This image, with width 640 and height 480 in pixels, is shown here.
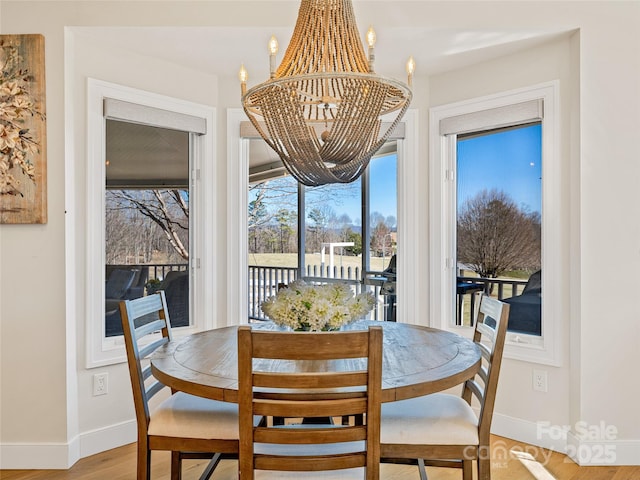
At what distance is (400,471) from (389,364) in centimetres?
113

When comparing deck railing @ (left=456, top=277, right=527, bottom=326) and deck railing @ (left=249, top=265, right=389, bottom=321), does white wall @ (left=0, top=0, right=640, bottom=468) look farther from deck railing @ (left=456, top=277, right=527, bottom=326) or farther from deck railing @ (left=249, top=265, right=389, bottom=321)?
deck railing @ (left=249, top=265, right=389, bottom=321)

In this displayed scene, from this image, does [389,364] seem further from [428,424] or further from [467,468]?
[467,468]

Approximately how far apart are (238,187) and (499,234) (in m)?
1.87

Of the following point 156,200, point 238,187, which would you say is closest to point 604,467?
point 238,187

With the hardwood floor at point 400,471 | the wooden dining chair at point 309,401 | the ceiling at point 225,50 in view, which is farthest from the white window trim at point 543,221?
the wooden dining chair at point 309,401

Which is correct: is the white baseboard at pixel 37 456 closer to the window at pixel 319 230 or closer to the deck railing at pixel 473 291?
the window at pixel 319 230

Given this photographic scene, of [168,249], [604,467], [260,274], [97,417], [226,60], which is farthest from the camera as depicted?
[260,274]

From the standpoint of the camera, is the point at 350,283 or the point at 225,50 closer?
the point at 225,50

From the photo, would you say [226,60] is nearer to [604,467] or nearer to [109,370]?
[109,370]

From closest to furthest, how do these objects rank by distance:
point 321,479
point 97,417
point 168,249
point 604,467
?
point 321,479
point 604,467
point 97,417
point 168,249

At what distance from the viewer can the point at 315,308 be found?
6.60ft

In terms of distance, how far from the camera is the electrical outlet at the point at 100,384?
9.56ft

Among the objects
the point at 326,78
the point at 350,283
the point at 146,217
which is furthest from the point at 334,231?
the point at 326,78

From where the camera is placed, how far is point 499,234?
10.8ft
